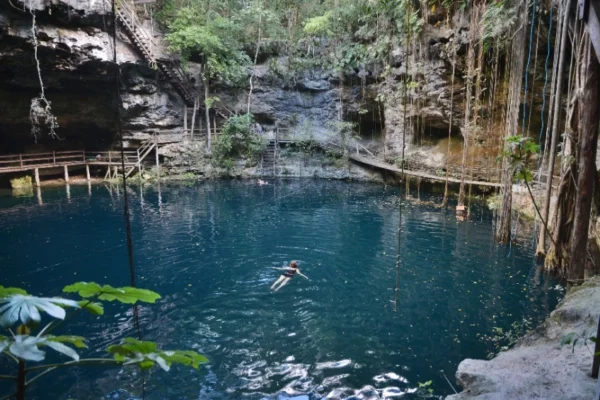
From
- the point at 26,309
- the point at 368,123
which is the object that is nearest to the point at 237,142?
the point at 368,123

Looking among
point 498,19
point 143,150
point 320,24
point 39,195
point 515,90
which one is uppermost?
point 320,24

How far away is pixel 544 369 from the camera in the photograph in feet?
11.7

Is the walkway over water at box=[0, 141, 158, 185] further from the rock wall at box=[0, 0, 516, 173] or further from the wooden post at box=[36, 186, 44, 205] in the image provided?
the wooden post at box=[36, 186, 44, 205]

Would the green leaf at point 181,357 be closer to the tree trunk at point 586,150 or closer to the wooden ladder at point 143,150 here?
the tree trunk at point 586,150

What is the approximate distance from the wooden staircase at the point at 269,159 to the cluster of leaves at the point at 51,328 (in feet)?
62.7

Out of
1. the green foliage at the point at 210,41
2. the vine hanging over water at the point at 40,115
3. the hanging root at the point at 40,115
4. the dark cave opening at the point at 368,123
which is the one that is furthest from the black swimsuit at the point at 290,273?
the dark cave opening at the point at 368,123

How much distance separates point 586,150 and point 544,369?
312cm

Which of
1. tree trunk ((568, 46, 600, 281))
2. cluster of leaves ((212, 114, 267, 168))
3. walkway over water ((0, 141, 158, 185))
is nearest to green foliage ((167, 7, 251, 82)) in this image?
cluster of leaves ((212, 114, 267, 168))

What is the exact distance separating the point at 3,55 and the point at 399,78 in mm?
15616

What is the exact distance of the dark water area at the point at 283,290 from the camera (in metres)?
5.08

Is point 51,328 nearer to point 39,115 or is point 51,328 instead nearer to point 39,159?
point 39,115

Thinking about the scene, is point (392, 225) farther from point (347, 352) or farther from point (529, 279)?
point (347, 352)

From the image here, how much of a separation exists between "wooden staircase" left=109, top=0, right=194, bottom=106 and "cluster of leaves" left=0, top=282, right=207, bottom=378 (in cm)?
1747

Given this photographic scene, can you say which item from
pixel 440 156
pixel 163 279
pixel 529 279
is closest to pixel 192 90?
pixel 440 156
